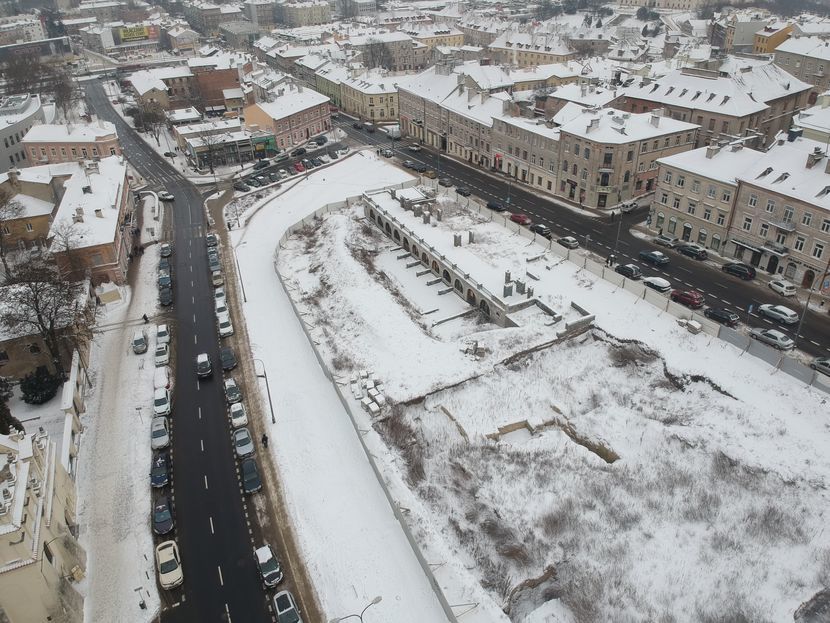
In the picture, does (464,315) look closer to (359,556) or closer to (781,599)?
(359,556)

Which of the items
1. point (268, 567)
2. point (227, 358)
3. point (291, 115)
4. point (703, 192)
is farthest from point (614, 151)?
point (268, 567)

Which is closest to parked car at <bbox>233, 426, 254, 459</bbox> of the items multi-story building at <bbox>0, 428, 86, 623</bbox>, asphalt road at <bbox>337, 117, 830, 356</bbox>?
multi-story building at <bbox>0, 428, 86, 623</bbox>

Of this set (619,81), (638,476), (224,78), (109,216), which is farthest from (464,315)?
(224,78)

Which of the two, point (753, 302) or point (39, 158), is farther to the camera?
point (39, 158)

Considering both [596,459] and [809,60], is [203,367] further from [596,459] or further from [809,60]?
[809,60]

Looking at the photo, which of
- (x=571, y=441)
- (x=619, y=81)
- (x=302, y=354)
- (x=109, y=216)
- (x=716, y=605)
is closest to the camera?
(x=716, y=605)

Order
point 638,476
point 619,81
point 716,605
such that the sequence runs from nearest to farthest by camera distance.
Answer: point 716,605, point 638,476, point 619,81
